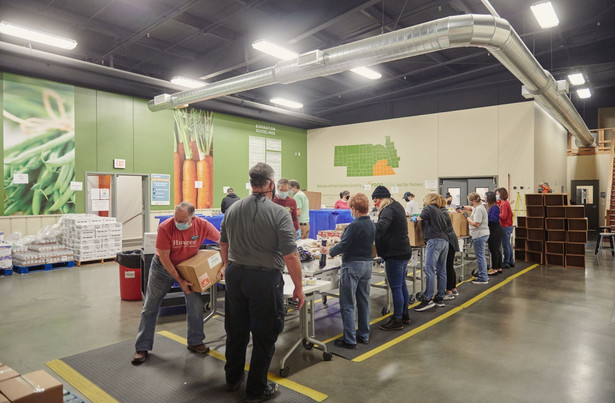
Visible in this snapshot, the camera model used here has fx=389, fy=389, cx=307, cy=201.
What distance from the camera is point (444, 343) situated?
4.21 metres

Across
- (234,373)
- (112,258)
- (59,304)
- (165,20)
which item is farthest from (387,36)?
(112,258)

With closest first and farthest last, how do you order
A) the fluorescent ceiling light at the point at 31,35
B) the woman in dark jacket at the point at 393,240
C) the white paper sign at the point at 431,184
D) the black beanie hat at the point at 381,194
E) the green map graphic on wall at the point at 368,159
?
the woman in dark jacket at the point at 393,240
the black beanie hat at the point at 381,194
the fluorescent ceiling light at the point at 31,35
the white paper sign at the point at 431,184
the green map graphic on wall at the point at 368,159

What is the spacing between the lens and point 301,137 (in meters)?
16.0

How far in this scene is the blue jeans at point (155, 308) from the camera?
3725mm

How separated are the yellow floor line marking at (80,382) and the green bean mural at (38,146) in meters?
6.80

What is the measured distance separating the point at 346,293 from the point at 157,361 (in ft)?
6.37

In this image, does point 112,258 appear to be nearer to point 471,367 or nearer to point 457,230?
point 457,230

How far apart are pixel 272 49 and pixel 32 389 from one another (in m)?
7.22

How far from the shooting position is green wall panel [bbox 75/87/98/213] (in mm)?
9766

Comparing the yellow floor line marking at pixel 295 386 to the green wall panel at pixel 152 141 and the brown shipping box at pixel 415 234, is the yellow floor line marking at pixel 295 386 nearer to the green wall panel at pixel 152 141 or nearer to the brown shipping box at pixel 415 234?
the brown shipping box at pixel 415 234

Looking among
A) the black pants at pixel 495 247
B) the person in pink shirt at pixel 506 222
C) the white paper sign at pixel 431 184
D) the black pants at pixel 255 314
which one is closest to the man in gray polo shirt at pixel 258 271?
the black pants at pixel 255 314

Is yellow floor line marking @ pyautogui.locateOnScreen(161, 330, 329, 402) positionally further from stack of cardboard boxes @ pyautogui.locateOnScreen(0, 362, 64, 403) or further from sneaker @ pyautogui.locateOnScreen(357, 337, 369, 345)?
stack of cardboard boxes @ pyautogui.locateOnScreen(0, 362, 64, 403)

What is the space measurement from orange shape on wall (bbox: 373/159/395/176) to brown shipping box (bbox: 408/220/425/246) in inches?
332

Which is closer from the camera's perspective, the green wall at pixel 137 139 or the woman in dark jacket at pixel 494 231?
the woman in dark jacket at pixel 494 231
